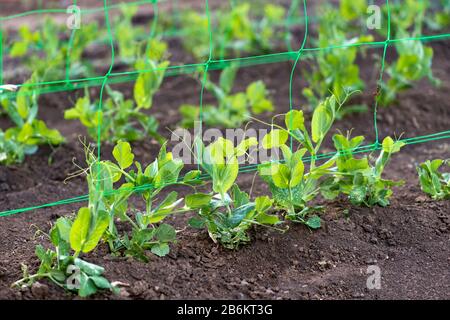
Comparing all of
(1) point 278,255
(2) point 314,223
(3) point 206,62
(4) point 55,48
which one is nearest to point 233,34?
(3) point 206,62

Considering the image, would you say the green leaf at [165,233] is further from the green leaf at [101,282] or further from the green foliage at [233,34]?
the green foliage at [233,34]

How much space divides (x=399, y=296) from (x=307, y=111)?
61.6 inches

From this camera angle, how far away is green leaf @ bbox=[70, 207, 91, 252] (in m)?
2.25

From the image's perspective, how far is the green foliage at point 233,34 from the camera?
174 inches

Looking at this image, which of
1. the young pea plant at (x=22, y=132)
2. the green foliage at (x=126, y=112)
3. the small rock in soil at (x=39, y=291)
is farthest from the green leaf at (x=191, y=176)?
the young pea plant at (x=22, y=132)

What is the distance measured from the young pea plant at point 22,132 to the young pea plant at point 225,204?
3.26 ft

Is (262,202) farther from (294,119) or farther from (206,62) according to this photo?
(206,62)

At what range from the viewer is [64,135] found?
3.66 metres

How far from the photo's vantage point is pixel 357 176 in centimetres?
268

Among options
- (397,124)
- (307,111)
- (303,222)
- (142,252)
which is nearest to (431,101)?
(397,124)

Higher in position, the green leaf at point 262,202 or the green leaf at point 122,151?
the green leaf at point 122,151

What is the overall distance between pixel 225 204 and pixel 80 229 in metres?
0.47

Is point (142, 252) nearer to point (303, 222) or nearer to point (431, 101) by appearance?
point (303, 222)
